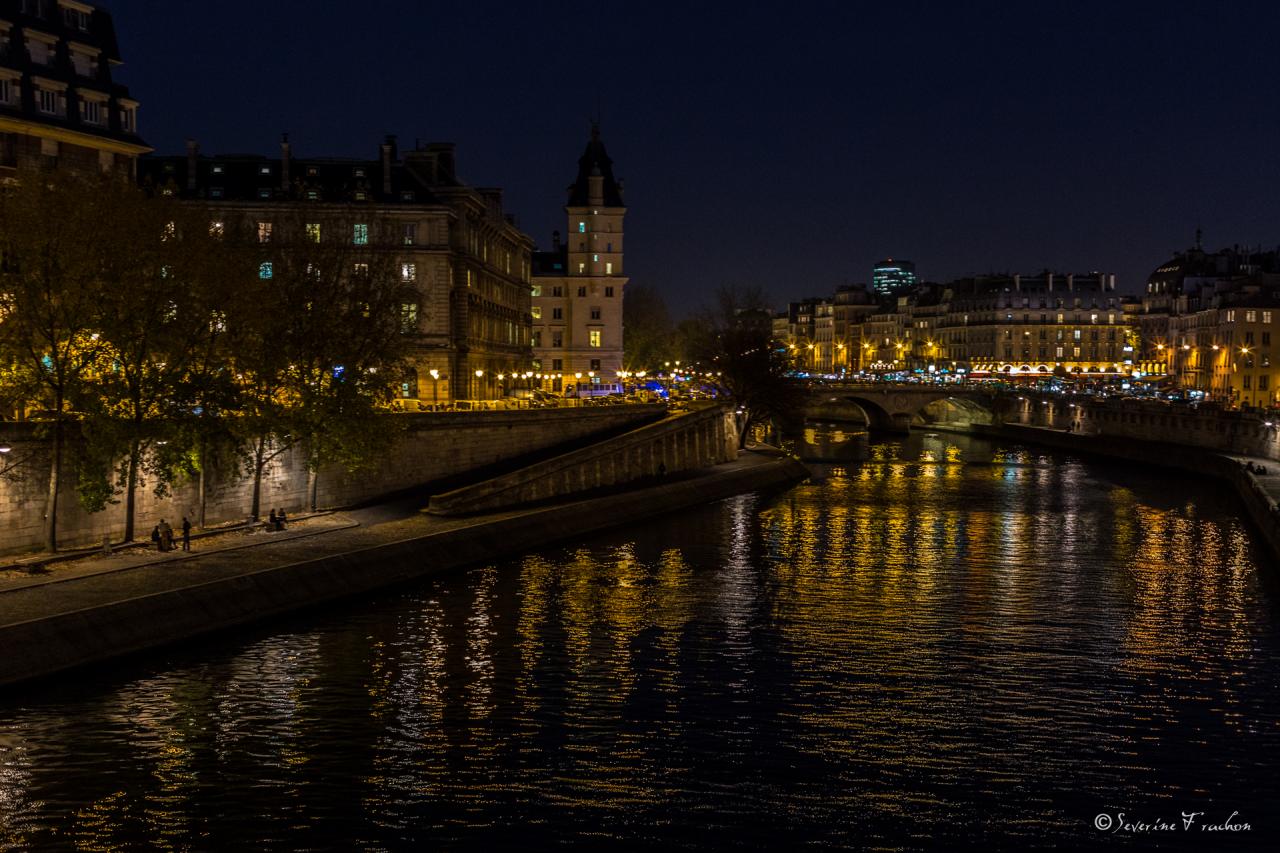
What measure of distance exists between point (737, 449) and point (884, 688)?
6998 cm

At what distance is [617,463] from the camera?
77.3 metres

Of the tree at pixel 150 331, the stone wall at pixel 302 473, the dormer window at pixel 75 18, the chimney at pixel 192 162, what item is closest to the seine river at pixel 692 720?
the tree at pixel 150 331

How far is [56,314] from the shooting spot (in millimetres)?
40906

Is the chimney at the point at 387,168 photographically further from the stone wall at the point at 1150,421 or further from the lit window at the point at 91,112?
the stone wall at the point at 1150,421

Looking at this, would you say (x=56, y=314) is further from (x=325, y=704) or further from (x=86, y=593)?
(x=325, y=704)

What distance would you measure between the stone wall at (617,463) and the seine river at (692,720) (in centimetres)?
894

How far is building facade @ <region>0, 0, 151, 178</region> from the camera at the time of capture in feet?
188

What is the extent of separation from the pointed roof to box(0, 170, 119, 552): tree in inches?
3771

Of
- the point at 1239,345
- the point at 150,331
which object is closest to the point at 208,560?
the point at 150,331

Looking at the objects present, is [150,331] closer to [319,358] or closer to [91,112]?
[319,358]

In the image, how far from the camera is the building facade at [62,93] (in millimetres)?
57250

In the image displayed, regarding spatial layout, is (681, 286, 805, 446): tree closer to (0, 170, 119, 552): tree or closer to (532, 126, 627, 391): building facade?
(532, 126, 627, 391): building facade

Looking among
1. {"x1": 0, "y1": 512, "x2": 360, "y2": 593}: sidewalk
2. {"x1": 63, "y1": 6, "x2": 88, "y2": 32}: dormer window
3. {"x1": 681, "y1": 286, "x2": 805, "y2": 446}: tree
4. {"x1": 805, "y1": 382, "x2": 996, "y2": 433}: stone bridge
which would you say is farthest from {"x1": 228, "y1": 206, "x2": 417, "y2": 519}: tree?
{"x1": 805, "y1": 382, "x2": 996, "y2": 433}: stone bridge

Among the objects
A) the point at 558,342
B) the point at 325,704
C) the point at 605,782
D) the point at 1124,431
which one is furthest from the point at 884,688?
the point at 558,342
